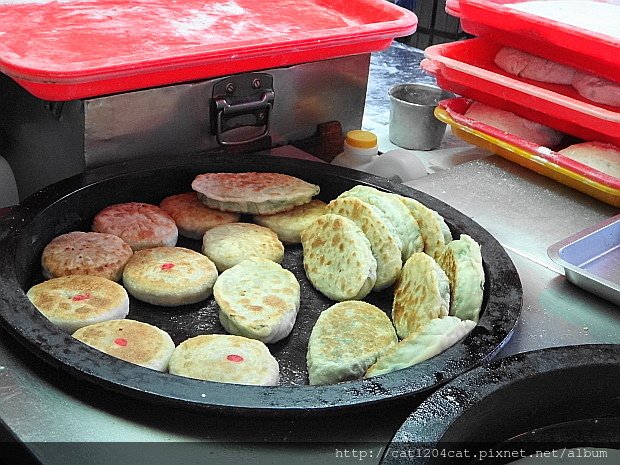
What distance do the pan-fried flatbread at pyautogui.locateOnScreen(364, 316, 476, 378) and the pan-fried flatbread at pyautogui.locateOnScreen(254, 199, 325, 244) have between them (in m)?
0.59

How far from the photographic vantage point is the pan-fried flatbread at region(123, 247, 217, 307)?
5.01ft

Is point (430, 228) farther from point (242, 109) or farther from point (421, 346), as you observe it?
point (242, 109)

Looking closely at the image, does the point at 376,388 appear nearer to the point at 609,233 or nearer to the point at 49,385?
the point at 49,385

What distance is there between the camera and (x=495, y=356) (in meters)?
1.32

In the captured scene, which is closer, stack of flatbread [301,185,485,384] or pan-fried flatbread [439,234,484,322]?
stack of flatbread [301,185,485,384]

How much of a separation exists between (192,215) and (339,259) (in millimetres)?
426

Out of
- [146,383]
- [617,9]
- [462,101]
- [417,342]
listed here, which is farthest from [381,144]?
[146,383]

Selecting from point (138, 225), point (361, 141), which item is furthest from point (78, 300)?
point (361, 141)

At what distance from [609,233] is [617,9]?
36.0 inches

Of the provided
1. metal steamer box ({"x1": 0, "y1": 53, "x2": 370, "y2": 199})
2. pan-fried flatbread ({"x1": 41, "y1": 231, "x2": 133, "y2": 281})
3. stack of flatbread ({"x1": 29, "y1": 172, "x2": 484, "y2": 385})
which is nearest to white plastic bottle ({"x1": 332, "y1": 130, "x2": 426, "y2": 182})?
metal steamer box ({"x1": 0, "y1": 53, "x2": 370, "y2": 199})

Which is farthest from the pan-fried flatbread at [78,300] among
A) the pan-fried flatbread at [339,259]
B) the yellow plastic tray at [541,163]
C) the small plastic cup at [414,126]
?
the small plastic cup at [414,126]

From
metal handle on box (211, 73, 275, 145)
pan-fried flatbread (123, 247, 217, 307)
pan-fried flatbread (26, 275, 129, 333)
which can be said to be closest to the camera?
pan-fried flatbread (26, 275, 129, 333)

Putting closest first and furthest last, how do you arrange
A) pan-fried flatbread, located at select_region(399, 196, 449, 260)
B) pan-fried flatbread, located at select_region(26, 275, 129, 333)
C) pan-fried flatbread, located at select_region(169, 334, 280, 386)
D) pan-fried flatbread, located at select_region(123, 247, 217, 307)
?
1. pan-fried flatbread, located at select_region(169, 334, 280, 386)
2. pan-fried flatbread, located at select_region(26, 275, 129, 333)
3. pan-fried flatbread, located at select_region(123, 247, 217, 307)
4. pan-fried flatbread, located at select_region(399, 196, 449, 260)

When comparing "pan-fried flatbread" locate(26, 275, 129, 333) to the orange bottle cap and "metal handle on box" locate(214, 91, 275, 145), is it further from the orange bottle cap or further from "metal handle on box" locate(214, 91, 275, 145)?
the orange bottle cap
